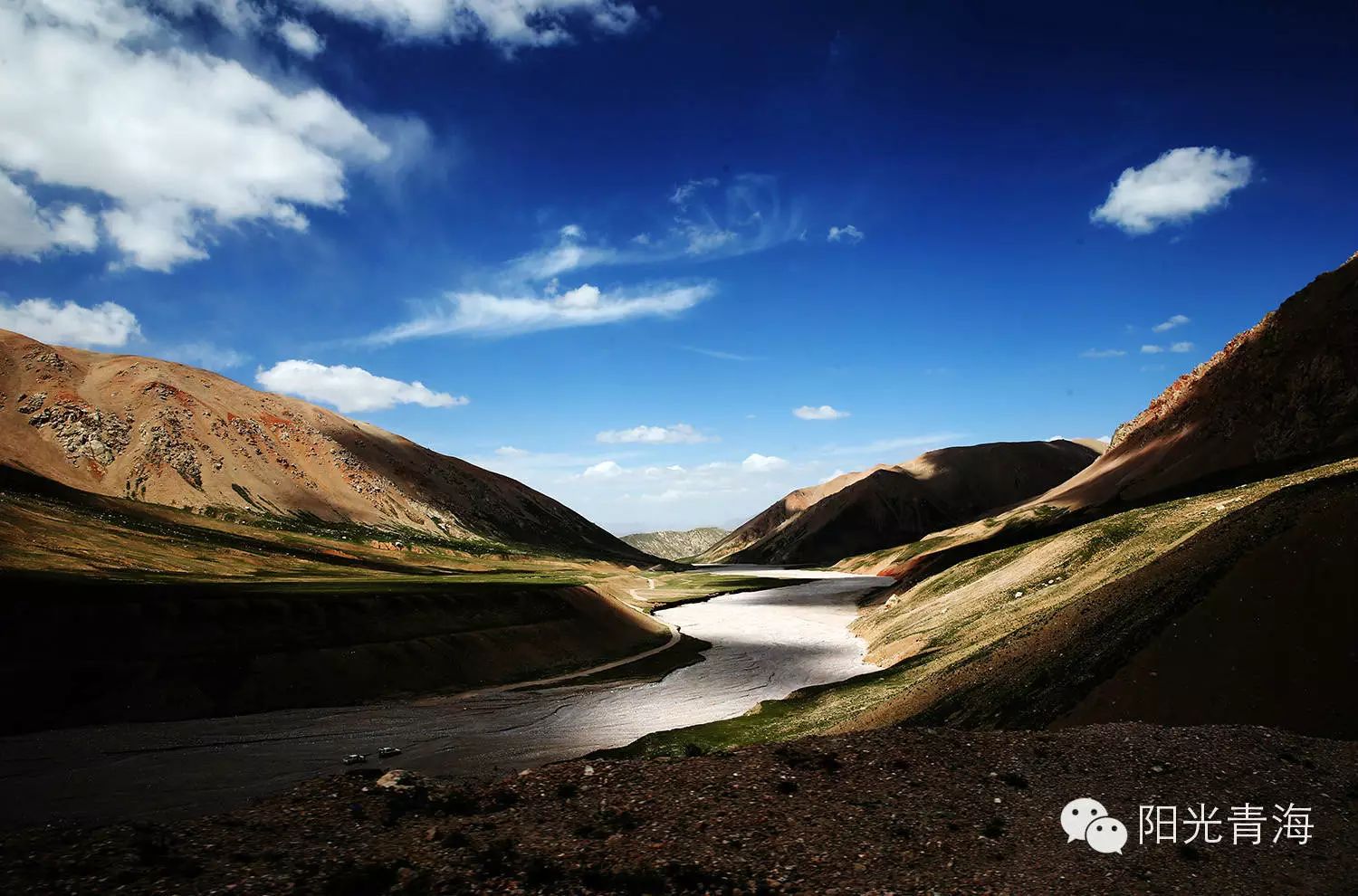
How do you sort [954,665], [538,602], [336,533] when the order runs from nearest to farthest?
[954,665]
[538,602]
[336,533]

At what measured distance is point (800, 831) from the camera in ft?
60.3

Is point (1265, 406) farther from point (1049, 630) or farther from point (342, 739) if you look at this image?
point (342, 739)

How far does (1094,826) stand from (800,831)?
289 inches

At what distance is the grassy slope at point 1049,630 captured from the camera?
3114 centimetres

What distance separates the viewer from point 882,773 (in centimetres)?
2172

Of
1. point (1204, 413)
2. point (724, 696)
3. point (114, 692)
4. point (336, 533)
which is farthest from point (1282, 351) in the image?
point (336, 533)

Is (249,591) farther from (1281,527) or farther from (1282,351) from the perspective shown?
(1282,351)

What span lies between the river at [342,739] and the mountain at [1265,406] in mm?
75159

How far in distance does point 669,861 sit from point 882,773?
8040mm

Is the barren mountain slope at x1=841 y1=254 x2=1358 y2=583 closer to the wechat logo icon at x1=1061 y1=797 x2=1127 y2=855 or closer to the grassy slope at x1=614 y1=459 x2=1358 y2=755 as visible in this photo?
the grassy slope at x1=614 y1=459 x2=1358 y2=755

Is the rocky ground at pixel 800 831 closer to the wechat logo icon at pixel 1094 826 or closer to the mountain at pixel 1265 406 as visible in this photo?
the wechat logo icon at pixel 1094 826

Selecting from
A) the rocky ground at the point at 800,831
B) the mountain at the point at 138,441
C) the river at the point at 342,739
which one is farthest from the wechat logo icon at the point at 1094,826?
the mountain at the point at 138,441

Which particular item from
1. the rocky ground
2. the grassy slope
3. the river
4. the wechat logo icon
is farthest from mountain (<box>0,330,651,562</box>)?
the wechat logo icon

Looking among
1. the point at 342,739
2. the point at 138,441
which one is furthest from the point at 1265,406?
the point at 138,441
